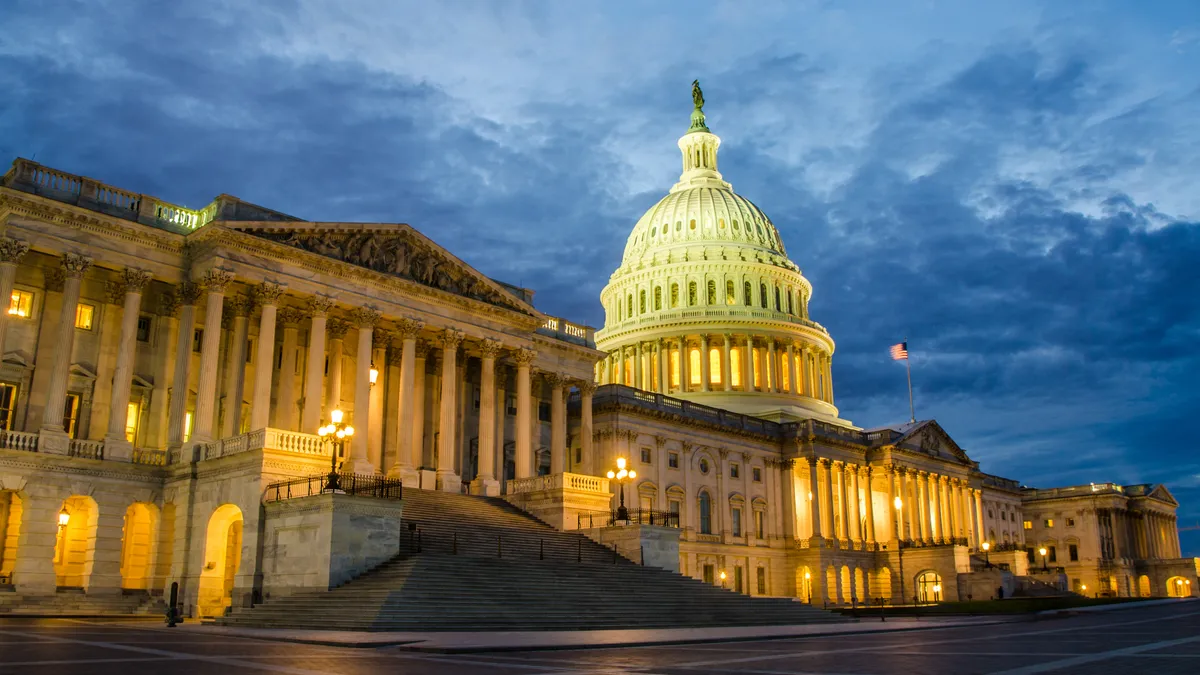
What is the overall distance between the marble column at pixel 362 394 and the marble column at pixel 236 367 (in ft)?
17.7

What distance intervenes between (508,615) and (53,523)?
2051 cm

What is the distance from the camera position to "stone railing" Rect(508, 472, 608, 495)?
53375 millimetres

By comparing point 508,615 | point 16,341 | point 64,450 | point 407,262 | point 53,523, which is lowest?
point 508,615

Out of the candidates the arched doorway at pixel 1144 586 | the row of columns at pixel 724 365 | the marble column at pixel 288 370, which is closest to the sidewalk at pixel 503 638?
the marble column at pixel 288 370

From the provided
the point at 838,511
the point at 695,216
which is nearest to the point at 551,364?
the point at 838,511

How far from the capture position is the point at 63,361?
43.1m

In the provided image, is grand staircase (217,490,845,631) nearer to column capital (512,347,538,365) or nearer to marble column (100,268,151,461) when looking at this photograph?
column capital (512,347,538,365)

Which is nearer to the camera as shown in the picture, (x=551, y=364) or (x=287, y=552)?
(x=287, y=552)

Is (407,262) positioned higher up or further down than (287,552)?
higher up

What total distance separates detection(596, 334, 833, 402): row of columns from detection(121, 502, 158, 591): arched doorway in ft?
204

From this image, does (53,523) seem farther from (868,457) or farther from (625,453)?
(868,457)

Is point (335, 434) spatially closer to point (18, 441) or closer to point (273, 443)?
point (273, 443)

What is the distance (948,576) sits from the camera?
3413 inches

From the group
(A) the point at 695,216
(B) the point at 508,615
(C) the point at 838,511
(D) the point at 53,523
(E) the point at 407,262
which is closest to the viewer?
(B) the point at 508,615
